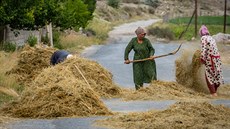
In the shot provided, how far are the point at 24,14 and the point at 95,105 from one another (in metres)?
13.7

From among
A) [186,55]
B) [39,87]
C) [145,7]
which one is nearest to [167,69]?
[186,55]

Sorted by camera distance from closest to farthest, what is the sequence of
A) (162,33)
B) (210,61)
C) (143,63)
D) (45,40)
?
(210,61) → (143,63) → (45,40) → (162,33)

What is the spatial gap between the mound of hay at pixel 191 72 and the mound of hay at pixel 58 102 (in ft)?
18.2

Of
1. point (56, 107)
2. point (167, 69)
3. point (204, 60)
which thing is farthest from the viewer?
point (167, 69)

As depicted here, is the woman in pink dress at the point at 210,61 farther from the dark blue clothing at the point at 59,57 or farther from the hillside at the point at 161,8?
the hillside at the point at 161,8

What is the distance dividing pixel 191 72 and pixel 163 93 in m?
1.96

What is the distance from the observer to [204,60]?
19500 mm

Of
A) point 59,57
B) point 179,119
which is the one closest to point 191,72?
point 59,57

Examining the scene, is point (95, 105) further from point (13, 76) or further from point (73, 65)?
point (13, 76)

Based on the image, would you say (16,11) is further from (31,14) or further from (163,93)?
(163,93)

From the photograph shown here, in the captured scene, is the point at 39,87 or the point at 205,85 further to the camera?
the point at 205,85

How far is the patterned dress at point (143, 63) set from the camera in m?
19.7

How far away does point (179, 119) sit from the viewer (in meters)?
12.6

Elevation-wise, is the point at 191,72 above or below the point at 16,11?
below
